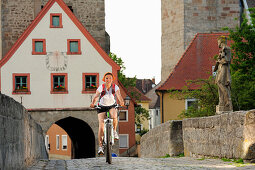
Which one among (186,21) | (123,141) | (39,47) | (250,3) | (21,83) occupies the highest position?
(250,3)

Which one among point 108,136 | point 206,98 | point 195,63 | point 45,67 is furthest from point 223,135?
point 195,63

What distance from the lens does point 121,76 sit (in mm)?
49031

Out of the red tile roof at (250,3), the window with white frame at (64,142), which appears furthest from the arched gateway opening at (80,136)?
the red tile roof at (250,3)

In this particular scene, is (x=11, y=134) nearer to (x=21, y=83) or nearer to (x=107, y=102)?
(x=107, y=102)

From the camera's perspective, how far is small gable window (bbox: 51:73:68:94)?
32750 millimetres

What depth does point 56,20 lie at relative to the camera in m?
32.5

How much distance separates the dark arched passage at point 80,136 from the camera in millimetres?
36531

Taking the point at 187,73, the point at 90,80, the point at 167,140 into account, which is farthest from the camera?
the point at 187,73

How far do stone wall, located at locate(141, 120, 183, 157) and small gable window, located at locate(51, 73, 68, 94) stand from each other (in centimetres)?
1411

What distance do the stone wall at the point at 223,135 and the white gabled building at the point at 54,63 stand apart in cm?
2060

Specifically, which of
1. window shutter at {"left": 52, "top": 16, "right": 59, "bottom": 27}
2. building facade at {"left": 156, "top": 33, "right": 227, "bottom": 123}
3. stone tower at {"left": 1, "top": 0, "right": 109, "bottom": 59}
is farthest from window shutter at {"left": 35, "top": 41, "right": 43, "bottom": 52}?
building facade at {"left": 156, "top": 33, "right": 227, "bottom": 123}

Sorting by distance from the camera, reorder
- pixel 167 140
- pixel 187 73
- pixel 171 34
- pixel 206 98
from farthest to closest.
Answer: pixel 171 34 → pixel 187 73 → pixel 206 98 → pixel 167 140

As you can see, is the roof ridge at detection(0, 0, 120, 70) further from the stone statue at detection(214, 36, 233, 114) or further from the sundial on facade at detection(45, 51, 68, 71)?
the stone statue at detection(214, 36, 233, 114)

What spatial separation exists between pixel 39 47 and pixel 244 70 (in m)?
12.2
